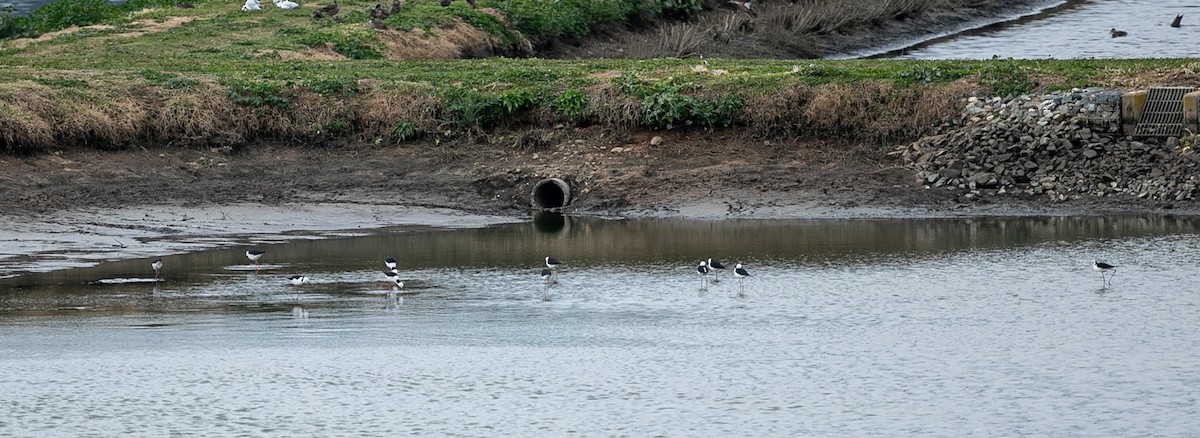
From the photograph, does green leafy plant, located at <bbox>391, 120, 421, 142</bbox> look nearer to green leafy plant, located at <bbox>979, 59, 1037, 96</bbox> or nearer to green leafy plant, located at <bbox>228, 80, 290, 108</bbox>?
green leafy plant, located at <bbox>228, 80, 290, 108</bbox>

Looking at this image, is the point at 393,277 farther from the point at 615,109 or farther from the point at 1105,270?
the point at 615,109

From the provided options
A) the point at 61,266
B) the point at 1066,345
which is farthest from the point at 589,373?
the point at 61,266

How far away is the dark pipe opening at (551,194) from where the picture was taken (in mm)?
29453

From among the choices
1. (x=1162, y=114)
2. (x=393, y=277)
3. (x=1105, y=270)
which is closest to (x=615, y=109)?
(x=1162, y=114)

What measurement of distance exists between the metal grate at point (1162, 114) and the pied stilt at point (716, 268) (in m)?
9.48

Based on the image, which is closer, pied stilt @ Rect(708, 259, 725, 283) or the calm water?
the calm water

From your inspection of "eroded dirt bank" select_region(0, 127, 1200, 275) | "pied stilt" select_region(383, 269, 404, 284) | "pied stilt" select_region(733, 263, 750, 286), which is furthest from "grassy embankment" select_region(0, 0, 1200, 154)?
"pied stilt" select_region(383, 269, 404, 284)

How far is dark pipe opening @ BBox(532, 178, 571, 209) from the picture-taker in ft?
96.6

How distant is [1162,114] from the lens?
28.3 meters

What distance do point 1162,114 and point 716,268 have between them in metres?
10.1

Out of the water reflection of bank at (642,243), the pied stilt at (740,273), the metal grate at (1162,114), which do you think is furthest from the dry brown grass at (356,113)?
the pied stilt at (740,273)

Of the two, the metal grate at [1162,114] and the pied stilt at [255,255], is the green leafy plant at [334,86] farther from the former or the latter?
the metal grate at [1162,114]

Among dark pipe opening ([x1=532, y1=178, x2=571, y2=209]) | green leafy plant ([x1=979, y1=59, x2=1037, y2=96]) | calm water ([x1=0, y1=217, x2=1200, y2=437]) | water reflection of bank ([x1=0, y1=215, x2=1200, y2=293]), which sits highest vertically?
green leafy plant ([x1=979, y1=59, x2=1037, y2=96])

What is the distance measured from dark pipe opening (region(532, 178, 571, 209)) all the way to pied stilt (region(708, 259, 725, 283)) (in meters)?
7.17
